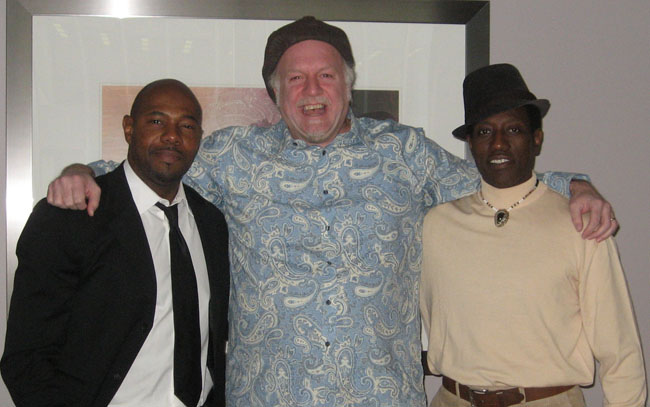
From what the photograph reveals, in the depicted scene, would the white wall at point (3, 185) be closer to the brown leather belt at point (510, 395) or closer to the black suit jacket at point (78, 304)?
the black suit jacket at point (78, 304)

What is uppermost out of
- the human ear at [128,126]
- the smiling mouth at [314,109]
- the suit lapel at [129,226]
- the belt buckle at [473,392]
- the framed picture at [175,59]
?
the framed picture at [175,59]

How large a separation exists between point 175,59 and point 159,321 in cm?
87

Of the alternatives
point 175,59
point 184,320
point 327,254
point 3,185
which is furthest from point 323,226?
point 3,185

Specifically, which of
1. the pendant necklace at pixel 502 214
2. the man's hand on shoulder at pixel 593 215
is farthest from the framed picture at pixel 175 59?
the man's hand on shoulder at pixel 593 215

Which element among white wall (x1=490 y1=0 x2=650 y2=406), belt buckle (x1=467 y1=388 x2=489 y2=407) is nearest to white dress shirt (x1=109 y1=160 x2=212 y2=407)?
belt buckle (x1=467 y1=388 x2=489 y2=407)

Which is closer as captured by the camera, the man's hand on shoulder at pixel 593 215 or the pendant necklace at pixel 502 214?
the man's hand on shoulder at pixel 593 215

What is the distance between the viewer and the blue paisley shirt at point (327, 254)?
66.3 inches

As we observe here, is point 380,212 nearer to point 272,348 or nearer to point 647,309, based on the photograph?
point 272,348

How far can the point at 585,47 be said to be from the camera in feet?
7.34

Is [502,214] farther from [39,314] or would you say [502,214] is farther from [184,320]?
[39,314]

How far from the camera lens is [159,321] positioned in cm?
160

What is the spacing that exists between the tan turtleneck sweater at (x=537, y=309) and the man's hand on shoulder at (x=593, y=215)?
25mm

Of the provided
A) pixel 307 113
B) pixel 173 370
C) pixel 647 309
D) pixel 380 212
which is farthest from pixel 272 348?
pixel 647 309

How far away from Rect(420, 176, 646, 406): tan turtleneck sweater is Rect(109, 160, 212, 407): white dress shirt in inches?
25.5
